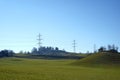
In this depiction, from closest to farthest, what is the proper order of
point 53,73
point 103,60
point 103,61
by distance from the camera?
point 53,73 < point 103,61 < point 103,60

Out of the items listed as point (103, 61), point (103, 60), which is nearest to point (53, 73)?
point (103, 61)

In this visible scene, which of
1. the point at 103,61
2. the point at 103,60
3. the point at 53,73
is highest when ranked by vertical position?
the point at 103,60

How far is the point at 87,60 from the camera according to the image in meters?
107

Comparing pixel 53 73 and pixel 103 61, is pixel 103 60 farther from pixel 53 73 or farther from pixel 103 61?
pixel 53 73

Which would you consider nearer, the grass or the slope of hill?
the grass

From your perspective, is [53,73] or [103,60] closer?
[53,73]

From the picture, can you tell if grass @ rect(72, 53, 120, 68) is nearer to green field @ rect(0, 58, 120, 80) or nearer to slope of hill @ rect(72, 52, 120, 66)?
slope of hill @ rect(72, 52, 120, 66)

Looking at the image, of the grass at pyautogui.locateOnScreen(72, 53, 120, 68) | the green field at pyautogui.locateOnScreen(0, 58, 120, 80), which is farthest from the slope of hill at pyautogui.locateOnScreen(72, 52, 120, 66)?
the green field at pyautogui.locateOnScreen(0, 58, 120, 80)

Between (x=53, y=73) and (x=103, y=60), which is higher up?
(x=103, y=60)

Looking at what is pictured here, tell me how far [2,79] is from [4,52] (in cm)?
16114

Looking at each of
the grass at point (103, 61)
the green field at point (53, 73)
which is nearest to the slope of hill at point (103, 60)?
the grass at point (103, 61)

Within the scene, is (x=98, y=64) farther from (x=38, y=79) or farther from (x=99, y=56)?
(x=38, y=79)

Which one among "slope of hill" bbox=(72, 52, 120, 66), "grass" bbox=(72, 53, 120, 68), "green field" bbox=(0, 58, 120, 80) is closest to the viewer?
"green field" bbox=(0, 58, 120, 80)

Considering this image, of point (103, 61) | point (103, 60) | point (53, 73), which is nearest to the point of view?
point (53, 73)
